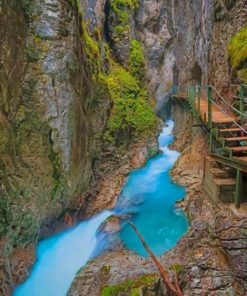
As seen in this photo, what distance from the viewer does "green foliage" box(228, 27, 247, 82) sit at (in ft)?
34.3

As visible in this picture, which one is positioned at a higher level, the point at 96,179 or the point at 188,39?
the point at 188,39

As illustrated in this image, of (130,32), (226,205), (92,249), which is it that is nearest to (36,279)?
(92,249)

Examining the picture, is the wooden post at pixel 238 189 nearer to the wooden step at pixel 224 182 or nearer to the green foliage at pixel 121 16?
the wooden step at pixel 224 182

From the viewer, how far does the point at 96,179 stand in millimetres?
15492

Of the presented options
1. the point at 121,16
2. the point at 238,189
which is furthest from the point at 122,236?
the point at 121,16

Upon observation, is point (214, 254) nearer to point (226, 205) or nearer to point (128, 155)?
point (226, 205)

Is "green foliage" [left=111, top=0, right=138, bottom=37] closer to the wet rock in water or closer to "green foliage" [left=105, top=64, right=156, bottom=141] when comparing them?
"green foliage" [left=105, top=64, right=156, bottom=141]

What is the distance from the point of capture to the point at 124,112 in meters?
19.3

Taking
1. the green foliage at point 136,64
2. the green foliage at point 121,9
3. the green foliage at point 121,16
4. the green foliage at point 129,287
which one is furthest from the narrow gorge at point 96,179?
the green foliage at point 121,9

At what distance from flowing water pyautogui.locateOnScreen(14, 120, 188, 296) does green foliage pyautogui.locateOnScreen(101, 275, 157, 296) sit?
183 centimetres

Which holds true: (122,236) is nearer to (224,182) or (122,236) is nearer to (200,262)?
(200,262)

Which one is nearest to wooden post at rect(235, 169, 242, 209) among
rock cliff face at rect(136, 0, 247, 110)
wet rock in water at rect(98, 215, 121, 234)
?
wet rock in water at rect(98, 215, 121, 234)

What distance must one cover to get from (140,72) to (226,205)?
1573cm

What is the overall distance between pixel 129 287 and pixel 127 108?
538 inches
